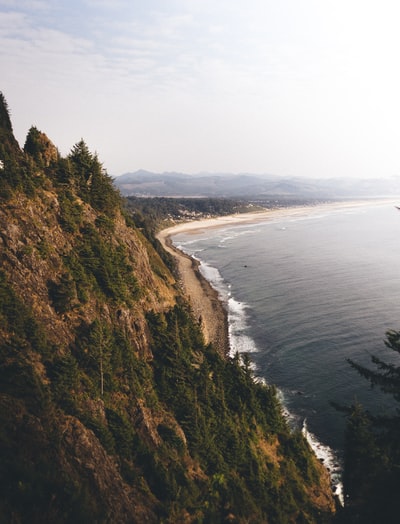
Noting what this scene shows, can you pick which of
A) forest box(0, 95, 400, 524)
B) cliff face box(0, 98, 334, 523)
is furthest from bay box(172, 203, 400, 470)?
cliff face box(0, 98, 334, 523)

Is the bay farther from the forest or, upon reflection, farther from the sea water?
the forest

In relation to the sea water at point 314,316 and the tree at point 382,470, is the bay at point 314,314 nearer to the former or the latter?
the sea water at point 314,316

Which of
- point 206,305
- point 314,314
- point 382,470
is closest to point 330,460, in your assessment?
point 382,470

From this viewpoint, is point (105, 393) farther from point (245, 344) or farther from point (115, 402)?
point (245, 344)

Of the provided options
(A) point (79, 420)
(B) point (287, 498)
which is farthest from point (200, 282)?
(A) point (79, 420)

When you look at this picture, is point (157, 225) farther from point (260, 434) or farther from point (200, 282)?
point (260, 434)

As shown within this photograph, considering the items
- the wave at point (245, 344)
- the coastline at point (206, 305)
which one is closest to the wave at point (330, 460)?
the wave at point (245, 344)
